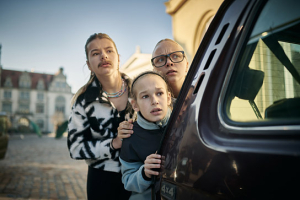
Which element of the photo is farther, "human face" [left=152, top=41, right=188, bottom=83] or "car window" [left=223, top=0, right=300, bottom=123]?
"human face" [left=152, top=41, right=188, bottom=83]

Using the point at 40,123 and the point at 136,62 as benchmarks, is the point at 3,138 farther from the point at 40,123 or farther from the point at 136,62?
the point at 40,123

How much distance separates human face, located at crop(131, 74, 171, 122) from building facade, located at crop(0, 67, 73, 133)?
48729mm

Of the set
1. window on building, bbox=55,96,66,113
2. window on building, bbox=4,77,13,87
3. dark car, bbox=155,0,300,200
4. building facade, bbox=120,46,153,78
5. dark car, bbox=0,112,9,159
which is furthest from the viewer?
window on building, bbox=55,96,66,113

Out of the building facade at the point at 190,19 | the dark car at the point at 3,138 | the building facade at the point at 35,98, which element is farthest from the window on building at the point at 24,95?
the building facade at the point at 190,19

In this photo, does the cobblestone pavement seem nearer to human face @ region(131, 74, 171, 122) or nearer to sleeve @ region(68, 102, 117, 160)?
sleeve @ region(68, 102, 117, 160)

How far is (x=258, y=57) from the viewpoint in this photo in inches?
32.1

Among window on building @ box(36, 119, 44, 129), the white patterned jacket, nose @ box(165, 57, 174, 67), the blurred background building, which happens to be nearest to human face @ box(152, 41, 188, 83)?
nose @ box(165, 57, 174, 67)

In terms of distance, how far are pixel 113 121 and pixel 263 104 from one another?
43.8 inches

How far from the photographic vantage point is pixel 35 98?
164 ft

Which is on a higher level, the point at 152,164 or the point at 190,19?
the point at 190,19

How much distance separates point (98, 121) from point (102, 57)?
0.46 m

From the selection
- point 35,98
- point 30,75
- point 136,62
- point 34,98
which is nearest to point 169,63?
point 136,62

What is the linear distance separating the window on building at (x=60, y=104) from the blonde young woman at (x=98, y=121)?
52603 mm

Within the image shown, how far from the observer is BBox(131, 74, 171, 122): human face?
49.4 inches
